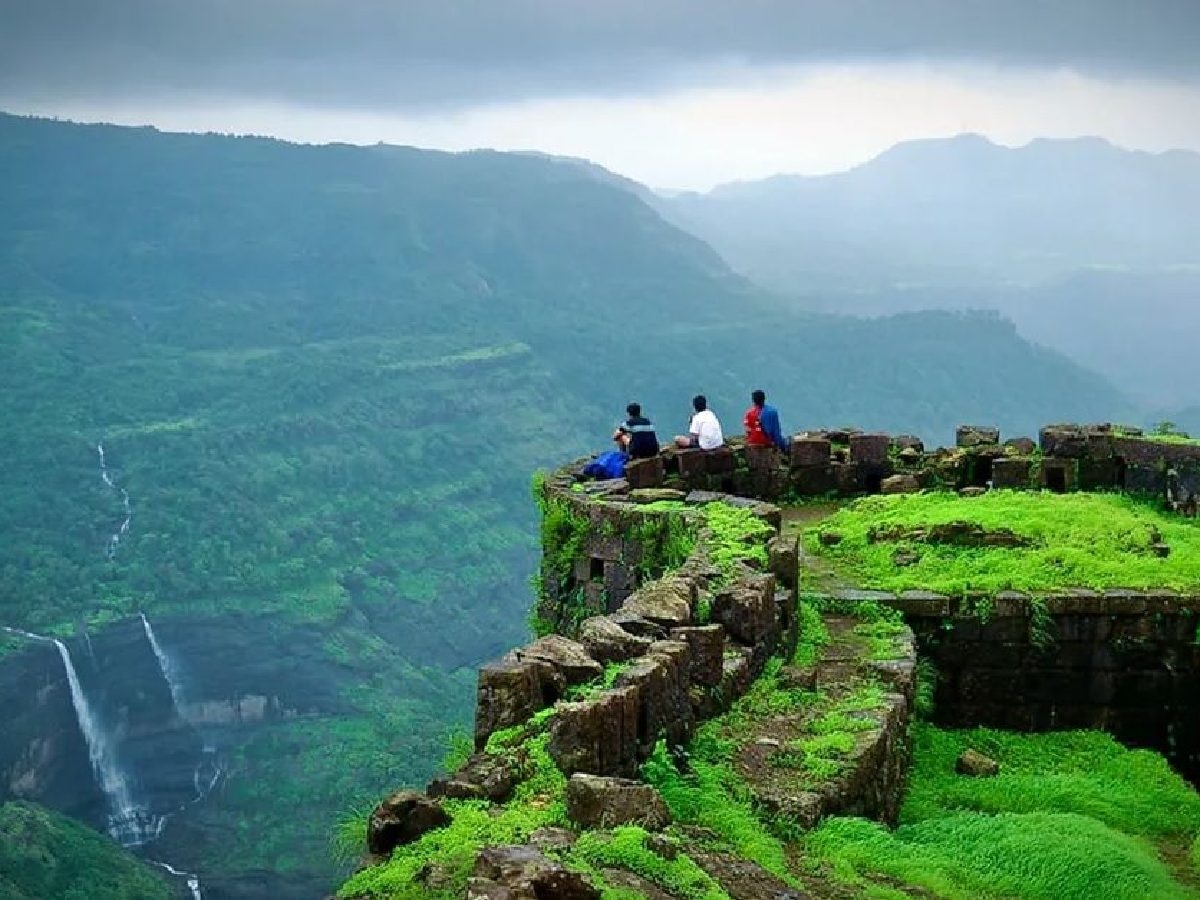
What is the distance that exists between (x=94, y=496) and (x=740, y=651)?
10867 cm

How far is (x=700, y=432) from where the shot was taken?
22.0 meters

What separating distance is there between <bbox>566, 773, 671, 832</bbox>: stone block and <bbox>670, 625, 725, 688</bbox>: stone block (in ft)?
9.38

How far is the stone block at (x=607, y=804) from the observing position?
725cm

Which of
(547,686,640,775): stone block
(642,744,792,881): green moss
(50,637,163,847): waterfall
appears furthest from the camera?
(50,637,163,847): waterfall

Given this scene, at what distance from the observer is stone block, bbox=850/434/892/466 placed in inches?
907

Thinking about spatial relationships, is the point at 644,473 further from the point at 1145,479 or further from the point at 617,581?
the point at 1145,479

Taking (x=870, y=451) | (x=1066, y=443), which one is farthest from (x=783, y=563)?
(x=1066, y=443)

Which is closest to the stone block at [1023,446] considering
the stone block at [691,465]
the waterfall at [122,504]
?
the stone block at [691,465]

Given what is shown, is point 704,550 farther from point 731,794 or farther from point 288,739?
point 288,739

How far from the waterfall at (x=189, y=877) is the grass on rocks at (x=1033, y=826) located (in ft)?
181

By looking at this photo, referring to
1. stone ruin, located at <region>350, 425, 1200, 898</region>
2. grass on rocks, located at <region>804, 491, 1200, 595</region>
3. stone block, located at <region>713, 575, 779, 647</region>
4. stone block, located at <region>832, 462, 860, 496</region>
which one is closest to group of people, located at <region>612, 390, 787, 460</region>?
stone ruin, located at <region>350, 425, 1200, 898</region>

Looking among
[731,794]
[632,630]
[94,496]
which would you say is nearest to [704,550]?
[632,630]

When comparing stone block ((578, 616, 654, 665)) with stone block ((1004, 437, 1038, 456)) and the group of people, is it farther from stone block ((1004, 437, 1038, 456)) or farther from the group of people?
stone block ((1004, 437, 1038, 456))

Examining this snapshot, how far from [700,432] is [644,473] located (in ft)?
6.34
